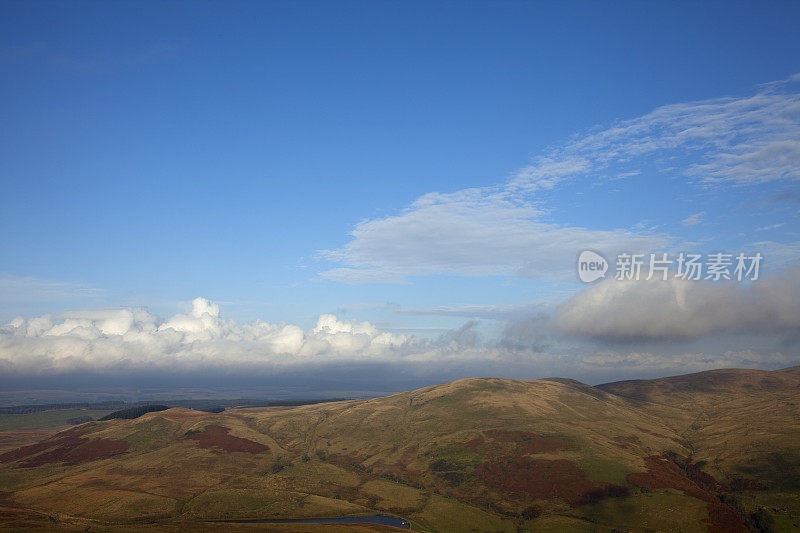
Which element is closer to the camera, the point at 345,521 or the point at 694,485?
the point at 345,521

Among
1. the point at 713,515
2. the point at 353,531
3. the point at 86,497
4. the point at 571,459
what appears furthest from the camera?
the point at 571,459

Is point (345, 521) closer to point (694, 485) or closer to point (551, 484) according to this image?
point (551, 484)

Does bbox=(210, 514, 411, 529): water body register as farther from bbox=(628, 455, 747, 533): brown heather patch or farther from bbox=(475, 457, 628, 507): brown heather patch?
bbox=(628, 455, 747, 533): brown heather patch

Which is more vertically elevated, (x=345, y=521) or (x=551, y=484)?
(x=551, y=484)

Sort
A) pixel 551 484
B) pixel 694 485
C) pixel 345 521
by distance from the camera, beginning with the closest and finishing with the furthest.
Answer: pixel 345 521
pixel 694 485
pixel 551 484

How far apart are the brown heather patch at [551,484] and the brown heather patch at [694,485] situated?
43.1ft

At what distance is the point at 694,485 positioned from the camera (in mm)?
175500

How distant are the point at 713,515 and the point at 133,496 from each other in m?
185

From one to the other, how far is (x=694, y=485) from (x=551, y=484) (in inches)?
1905

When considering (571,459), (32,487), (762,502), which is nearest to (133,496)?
(32,487)

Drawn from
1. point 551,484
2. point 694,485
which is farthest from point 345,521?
point 694,485

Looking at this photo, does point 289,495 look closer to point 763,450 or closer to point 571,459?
point 571,459

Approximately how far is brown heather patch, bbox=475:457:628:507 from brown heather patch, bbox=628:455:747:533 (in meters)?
13.1

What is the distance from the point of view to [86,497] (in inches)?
6801
